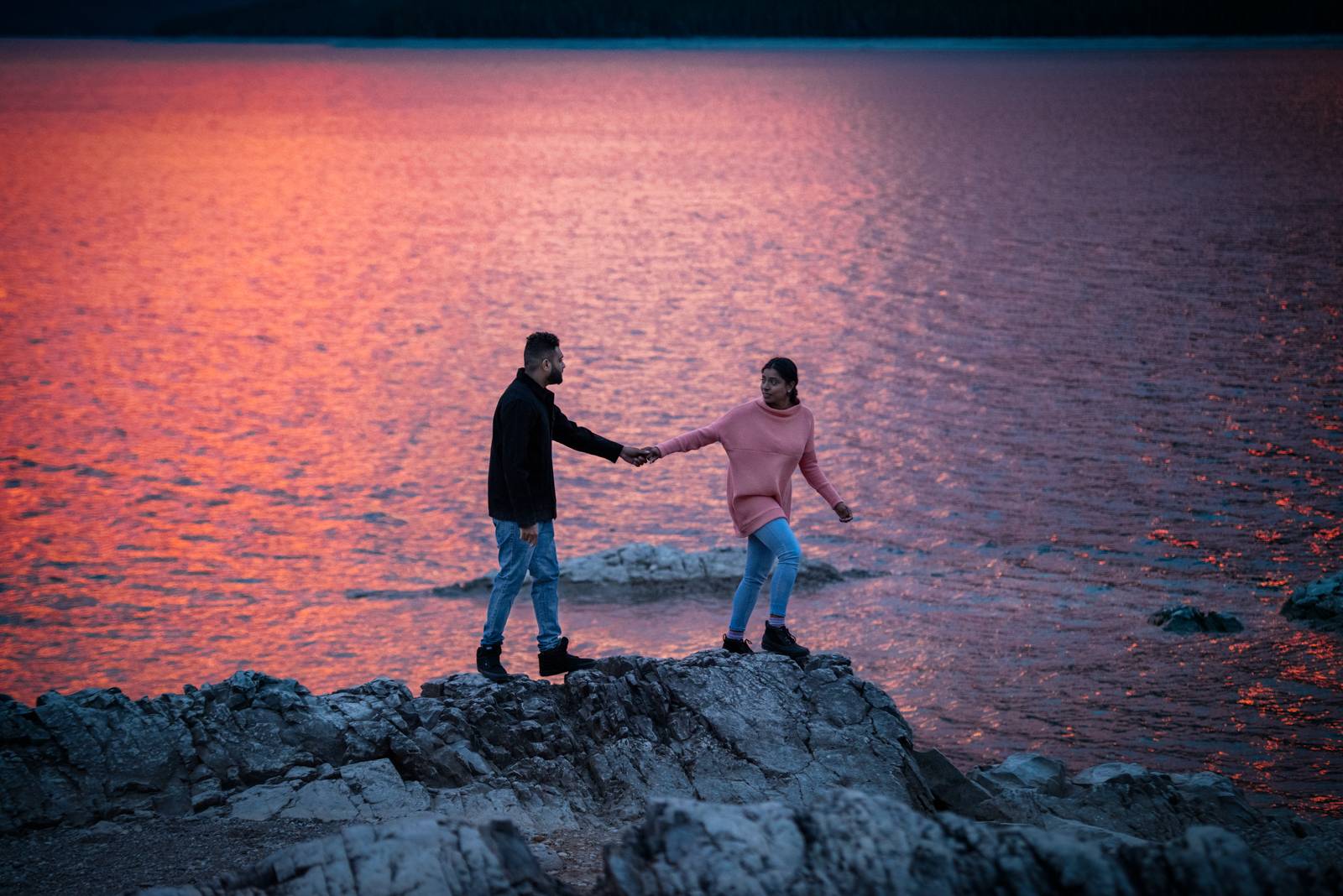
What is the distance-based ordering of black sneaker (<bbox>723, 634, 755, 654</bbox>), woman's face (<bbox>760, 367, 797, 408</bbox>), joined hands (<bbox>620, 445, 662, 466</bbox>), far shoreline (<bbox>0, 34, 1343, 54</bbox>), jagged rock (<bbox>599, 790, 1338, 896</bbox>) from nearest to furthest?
jagged rock (<bbox>599, 790, 1338, 896</bbox>), woman's face (<bbox>760, 367, 797, 408</bbox>), black sneaker (<bbox>723, 634, 755, 654</bbox>), joined hands (<bbox>620, 445, 662, 466</bbox>), far shoreline (<bbox>0, 34, 1343, 54</bbox>)

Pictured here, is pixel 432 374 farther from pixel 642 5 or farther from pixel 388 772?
pixel 642 5

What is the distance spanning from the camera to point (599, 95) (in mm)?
89812

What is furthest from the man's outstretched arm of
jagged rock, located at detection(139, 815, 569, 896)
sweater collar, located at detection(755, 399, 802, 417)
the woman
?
jagged rock, located at detection(139, 815, 569, 896)

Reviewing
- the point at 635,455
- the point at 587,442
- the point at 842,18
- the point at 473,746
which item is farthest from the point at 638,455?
the point at 842,18

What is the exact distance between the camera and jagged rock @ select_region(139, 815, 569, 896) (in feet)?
17.8

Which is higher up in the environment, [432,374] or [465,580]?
[432,374]

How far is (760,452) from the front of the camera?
8156mm

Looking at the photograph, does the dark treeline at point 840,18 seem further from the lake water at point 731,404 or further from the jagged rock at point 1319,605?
the jagged rock at point 1319,605

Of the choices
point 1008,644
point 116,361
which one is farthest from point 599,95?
point 1008,644

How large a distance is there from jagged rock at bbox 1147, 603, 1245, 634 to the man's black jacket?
21.9 ft

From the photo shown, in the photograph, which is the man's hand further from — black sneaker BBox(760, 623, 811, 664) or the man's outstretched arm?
black sneaker BBox(760, 623, 811, 664)

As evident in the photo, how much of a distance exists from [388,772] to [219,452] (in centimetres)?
1287

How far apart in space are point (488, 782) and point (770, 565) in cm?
219

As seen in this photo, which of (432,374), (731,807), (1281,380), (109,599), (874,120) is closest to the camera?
(731,807)
